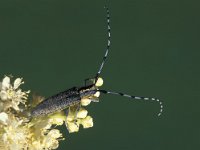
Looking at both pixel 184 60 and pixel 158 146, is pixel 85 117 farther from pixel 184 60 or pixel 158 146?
pixel 184 60

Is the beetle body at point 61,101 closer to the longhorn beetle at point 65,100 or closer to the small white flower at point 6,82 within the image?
the longhorn beetle at point 65,100

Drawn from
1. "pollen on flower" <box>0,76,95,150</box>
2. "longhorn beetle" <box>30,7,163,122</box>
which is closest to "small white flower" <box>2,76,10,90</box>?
"pollen on flower" <box>0,76,95,150</box>

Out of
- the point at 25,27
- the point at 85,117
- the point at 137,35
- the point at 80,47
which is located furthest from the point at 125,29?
the point at 85,117

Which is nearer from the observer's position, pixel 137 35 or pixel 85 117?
pixel 85 117

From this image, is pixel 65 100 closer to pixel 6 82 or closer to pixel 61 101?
pixel 61 101

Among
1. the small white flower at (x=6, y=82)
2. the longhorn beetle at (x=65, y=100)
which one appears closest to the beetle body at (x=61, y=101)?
the longhorn beetle at (x=65, y=100)

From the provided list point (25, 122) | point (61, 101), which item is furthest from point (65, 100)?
point (25, 122)

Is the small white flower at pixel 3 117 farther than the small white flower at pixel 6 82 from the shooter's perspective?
No

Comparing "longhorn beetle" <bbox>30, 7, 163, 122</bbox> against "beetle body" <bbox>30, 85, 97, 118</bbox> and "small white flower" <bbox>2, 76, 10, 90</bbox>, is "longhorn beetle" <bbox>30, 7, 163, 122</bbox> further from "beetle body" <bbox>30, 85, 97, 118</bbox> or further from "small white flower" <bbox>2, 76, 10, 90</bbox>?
"small white flower" <bbox>2, 76, 10, 90</bbox>
